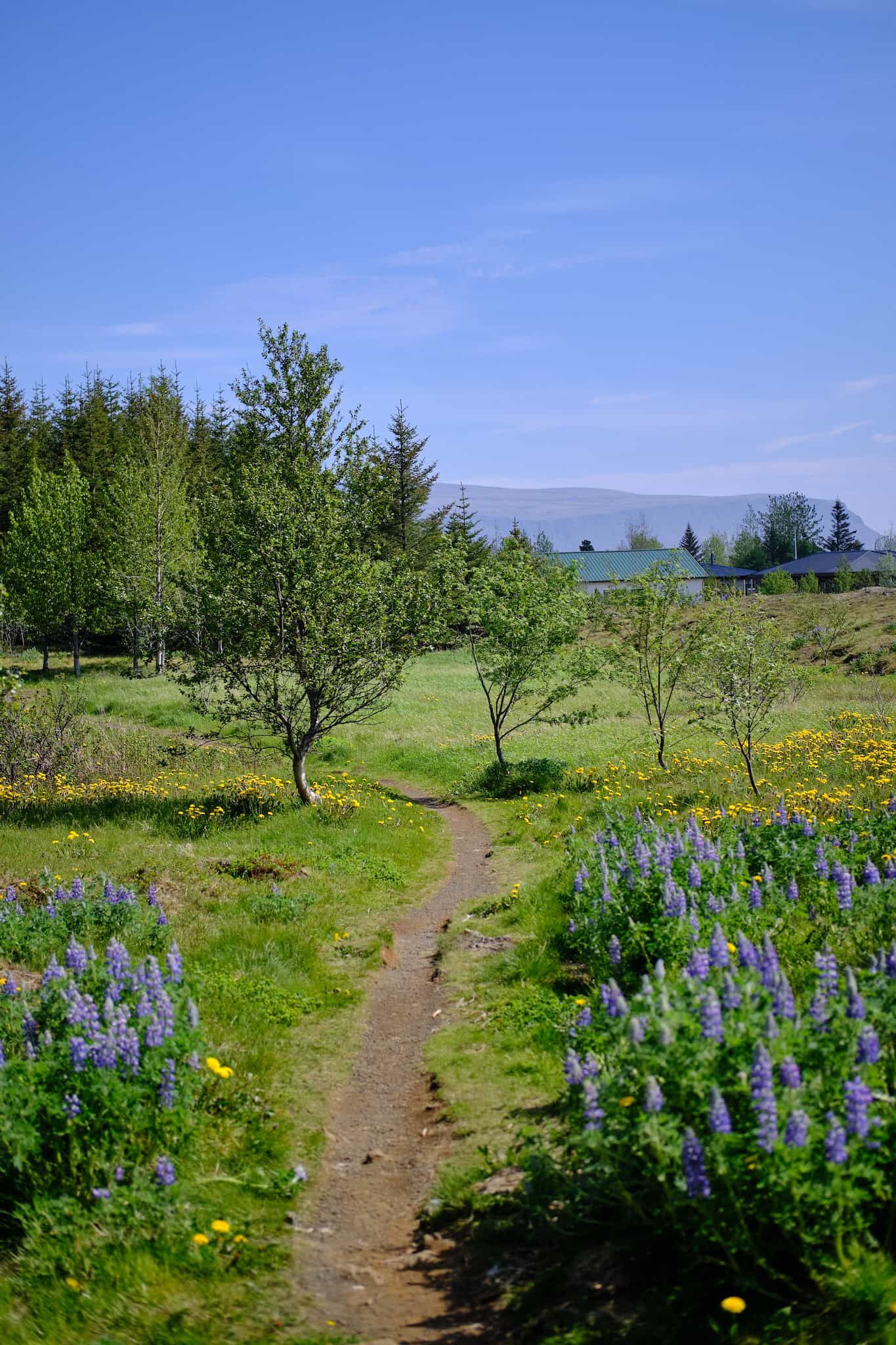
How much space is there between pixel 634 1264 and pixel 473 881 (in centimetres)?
817

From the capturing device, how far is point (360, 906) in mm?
10727

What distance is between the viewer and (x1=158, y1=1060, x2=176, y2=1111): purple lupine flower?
16.1 feet

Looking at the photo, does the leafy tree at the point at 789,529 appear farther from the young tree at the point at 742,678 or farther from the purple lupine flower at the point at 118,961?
the purple lupine flower at the point at 118,961

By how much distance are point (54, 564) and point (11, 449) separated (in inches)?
1053

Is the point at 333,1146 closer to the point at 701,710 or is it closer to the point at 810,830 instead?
the point at 810,830

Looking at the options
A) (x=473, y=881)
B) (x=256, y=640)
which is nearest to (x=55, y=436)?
(x=256, y=640)

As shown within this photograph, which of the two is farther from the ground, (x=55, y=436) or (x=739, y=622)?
(x=55, y=436)

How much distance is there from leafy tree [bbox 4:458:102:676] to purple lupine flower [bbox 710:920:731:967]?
42343 millimetres

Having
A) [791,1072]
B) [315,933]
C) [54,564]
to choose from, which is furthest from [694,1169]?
[54,564]

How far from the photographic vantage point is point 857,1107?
139 inches

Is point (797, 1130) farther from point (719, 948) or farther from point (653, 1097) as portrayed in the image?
point (719, 948)

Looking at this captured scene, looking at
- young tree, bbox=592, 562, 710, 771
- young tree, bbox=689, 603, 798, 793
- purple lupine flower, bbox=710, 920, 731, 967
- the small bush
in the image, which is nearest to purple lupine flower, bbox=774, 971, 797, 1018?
purple lupine flower, bbox=710, 920, 731, 967

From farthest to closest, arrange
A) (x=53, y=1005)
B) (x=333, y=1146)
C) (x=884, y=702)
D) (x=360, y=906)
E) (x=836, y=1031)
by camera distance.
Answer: (x=884, y=702) → (x=360, y=906) → (x=333, y=1146) → (x=53, y=1005) → (x=836, y=1031)

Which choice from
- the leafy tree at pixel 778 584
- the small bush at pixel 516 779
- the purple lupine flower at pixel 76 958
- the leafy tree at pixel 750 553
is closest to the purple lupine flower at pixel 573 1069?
the purple lupine flower at pixel 76 958
